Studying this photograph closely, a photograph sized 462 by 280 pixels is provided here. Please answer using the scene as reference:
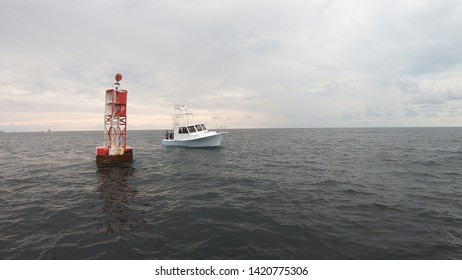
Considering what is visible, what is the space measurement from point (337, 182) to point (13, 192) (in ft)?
62.3

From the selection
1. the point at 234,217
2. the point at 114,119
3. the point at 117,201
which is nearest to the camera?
the point at 234,217

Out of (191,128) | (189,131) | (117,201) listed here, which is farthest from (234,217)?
(191,128)

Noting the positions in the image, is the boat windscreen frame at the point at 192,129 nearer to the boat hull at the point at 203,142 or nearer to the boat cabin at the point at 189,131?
the boat cabin at the point at 189,131

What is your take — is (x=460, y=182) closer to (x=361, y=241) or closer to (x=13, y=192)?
(x=361, y=241)

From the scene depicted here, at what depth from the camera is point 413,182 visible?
1448 cm

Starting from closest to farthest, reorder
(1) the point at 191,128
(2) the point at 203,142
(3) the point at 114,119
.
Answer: (3) the point at 114,119
(2) the point at 203,142
(1) the point at 191,128

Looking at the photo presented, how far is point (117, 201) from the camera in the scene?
11.5 m

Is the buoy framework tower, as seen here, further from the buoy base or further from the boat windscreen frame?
the boat windscreen frame

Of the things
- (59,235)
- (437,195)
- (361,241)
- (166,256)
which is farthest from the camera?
(437,195)

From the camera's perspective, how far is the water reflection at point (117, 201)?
28.3 feet

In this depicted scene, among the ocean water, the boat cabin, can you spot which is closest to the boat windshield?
the boat cabin

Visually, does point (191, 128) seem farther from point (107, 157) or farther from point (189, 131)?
point (107, 157)
